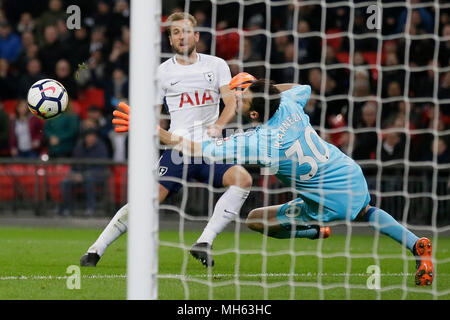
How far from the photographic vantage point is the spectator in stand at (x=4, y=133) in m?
14.1

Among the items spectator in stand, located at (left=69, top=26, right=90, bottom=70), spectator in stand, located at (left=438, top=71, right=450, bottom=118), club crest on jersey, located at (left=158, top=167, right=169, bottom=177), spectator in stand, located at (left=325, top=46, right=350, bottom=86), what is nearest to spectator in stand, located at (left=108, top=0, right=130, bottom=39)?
spectator in stand, located at (left=69, top=26, right=90, bottom=70)

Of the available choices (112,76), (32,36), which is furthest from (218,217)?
(32,36)

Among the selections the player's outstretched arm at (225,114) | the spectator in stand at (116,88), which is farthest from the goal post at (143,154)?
the spectator in stand at (116,88)

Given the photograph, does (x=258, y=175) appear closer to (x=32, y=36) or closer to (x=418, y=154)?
(x=418, y=154)

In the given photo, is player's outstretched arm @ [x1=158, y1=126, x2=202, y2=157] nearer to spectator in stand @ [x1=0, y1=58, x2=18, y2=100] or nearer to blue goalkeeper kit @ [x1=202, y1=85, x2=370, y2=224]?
blue goalkeeper kit @ [x1=202, y1=85, x2=370, y2=224]

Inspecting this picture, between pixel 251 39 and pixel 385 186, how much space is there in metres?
2.98

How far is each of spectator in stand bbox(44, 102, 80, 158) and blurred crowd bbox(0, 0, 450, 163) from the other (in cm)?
2

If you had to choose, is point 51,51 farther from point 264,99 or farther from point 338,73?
point 264,99

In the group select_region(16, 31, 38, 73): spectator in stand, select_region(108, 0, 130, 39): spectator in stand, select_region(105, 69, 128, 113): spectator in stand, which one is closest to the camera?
select_region(105, 69, 128, 113): spectator in stand

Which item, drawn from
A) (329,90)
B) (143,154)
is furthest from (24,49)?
(143,154)

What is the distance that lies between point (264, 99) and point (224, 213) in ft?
4.46

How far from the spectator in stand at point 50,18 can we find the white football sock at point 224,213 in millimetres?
8636

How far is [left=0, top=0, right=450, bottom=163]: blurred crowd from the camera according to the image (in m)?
12.0
